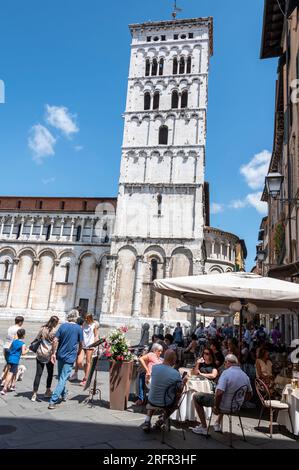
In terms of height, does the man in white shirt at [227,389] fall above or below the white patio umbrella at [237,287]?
below

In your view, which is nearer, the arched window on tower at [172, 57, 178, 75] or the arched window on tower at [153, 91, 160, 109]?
the arched window on tower at [153, 91, 160, 109]

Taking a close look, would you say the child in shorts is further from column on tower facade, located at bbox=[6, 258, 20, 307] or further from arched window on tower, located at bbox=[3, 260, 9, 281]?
arched window on tower, located at bbox=[3, 260, 9, 281]

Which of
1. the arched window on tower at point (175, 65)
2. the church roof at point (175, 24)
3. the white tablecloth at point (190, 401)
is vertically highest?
the church roof at point (175, 24)

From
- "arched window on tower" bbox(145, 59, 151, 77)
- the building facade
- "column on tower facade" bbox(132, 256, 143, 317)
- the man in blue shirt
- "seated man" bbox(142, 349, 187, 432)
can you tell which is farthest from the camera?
"arched window on tower" bbox(145, 59, 151, 77)

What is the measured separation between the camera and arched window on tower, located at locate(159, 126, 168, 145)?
34.6 meters

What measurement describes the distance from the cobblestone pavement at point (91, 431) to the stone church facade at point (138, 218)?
2433cm

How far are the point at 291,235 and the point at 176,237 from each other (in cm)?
1875

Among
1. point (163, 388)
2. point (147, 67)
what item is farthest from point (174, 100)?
point (163, 388)

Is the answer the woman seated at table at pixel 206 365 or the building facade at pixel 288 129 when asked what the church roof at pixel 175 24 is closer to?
the building facade at pixel 288 129

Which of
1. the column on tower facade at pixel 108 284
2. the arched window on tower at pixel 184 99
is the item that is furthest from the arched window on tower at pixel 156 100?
the column on tower facade at pixel 108 284

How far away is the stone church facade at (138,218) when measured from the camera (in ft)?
103

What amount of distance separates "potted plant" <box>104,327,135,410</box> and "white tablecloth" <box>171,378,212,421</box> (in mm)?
998

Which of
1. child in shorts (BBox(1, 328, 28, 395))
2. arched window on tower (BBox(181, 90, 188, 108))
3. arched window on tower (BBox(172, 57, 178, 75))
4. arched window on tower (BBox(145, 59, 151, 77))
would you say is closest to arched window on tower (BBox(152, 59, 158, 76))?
arched window on tower (BBox(145, 59, 151, 77))
